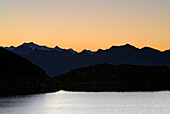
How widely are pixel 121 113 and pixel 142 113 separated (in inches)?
261

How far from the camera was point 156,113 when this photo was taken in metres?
111

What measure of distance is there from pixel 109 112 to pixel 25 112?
90.5 feet

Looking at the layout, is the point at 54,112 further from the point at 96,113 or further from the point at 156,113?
the point at 156,113

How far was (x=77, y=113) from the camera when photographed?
112875 millimetres

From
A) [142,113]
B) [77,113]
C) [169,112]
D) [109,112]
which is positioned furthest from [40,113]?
[169,112]

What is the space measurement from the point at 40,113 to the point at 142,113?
3270 centimetres

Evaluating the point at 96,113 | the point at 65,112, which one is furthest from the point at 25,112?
the point at 96,113

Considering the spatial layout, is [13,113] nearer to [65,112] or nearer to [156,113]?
[65,112]

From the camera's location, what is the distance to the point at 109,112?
381 ft

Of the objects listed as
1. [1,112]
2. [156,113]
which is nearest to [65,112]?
[1,112]

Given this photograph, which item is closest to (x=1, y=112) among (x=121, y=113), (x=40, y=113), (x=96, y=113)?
(x=40, y=113)

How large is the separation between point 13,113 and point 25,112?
229 inches

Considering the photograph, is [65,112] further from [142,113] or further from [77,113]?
[142,113]

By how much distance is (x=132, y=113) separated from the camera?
111 metres
